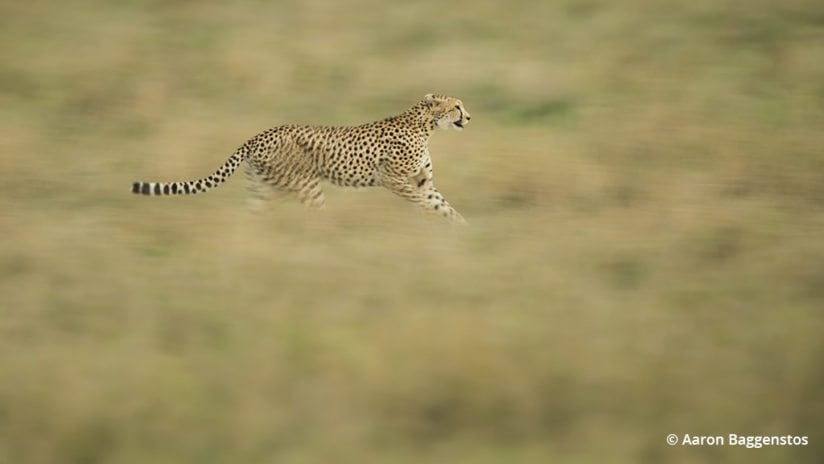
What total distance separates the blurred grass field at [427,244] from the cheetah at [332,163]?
21 cm

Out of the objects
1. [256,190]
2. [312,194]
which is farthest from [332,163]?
[256,190]

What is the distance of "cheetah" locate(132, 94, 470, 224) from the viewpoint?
30.1ft

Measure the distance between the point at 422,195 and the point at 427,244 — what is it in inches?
41.3

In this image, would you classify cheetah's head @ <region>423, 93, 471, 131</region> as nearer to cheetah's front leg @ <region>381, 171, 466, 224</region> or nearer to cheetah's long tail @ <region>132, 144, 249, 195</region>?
cheetah's front leg @ <region>381, 171, 466, 224</region>

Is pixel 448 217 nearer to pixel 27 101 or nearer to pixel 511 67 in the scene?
pixel 511 67

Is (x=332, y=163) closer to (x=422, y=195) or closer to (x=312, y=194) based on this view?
(x=312, y=194)

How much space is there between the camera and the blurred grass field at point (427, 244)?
18.9 ft

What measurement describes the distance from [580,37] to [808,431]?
9237 millimetres

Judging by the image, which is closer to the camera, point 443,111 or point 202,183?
point 202,183

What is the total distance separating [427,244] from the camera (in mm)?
8266

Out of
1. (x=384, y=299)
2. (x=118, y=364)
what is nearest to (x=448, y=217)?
(x=384, y=299)

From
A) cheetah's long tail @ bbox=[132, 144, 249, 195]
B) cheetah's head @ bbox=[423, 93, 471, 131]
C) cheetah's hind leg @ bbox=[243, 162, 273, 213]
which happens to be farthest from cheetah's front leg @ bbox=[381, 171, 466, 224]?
cheetah's long tail @ bbox=[132, 144, 249, 195]

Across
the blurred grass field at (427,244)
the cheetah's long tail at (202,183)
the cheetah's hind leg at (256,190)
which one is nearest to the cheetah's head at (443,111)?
the blurred grass field at (427,244)

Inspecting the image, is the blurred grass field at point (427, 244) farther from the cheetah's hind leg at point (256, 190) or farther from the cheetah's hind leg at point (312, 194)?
the cheetah's hind leg at point (312, 194)
